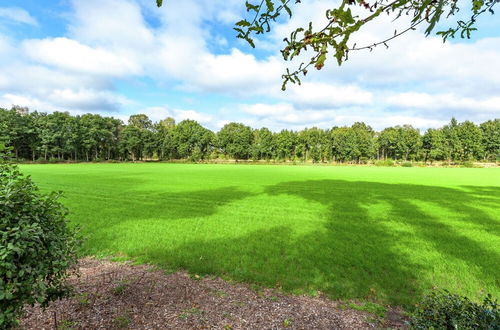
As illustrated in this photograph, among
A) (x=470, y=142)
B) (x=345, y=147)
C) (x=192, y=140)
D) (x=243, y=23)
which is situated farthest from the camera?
(x=192, y=140)

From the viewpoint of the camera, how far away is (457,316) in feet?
11.0

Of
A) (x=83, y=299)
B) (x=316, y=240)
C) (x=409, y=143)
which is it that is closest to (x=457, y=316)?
(x=83, y=299)

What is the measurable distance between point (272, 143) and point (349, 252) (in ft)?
366

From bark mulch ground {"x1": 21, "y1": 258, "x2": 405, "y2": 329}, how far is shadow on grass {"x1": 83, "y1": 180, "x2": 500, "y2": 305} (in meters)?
0.77

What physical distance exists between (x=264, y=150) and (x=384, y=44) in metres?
117

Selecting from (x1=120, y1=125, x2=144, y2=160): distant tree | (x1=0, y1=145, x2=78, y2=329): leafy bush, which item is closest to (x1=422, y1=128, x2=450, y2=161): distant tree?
(x1=120, y1=125, x2=144, y2=160): distant tree

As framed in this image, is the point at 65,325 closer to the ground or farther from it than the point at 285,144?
closer to the ground

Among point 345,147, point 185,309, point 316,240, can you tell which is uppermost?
point 345,147

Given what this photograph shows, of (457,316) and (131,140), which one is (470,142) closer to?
(131,140)

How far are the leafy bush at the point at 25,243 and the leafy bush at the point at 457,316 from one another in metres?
4.59

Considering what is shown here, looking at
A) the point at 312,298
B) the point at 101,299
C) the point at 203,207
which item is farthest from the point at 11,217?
the point at 203,207

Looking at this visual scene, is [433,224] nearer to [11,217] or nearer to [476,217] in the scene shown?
[476,217]

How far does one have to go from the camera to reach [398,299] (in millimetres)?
6004

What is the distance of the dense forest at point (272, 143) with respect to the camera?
103938 mm
